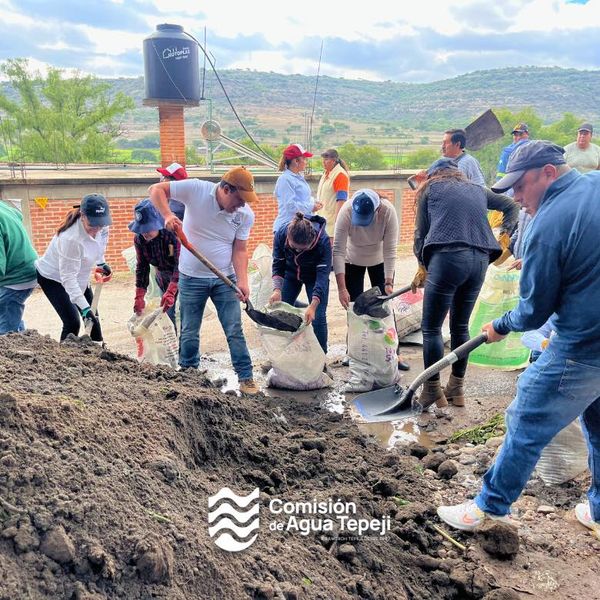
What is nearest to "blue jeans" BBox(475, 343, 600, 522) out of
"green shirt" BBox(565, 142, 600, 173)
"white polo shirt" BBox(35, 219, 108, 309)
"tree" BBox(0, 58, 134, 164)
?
"white polo shirt" BBox(35, 219, 108, 309)

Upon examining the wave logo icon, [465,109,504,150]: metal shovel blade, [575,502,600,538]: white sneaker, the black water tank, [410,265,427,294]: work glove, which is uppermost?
the black water tank

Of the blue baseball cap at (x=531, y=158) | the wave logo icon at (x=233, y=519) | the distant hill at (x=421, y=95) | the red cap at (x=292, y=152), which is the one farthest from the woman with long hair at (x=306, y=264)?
the distant hill at (x=421, y=95)

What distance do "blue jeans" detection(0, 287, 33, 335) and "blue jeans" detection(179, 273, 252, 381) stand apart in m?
1.18

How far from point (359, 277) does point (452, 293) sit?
119 cm

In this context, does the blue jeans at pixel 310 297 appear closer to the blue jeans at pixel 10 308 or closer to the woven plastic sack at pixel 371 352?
the woven plastic sack at pixel 371 352

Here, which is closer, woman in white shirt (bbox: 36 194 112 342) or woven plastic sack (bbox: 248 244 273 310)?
woman in white shirt (bbox: 36 194 112 342)

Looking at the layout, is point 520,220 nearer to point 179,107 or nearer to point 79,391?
point 79,391

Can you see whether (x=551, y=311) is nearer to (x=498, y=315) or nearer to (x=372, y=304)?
(x=372, y=304)

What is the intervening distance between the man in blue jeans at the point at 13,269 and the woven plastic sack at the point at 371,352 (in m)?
2.47

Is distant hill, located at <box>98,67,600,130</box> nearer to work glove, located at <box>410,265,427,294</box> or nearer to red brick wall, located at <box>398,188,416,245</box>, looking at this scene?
red brick wall, located at <box>398,188,416,245</box>

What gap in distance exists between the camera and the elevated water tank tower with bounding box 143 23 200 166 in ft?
43.1

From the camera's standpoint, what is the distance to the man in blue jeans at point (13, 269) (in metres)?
4.12

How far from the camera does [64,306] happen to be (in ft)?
14.5

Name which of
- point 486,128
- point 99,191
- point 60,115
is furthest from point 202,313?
point 60,115
